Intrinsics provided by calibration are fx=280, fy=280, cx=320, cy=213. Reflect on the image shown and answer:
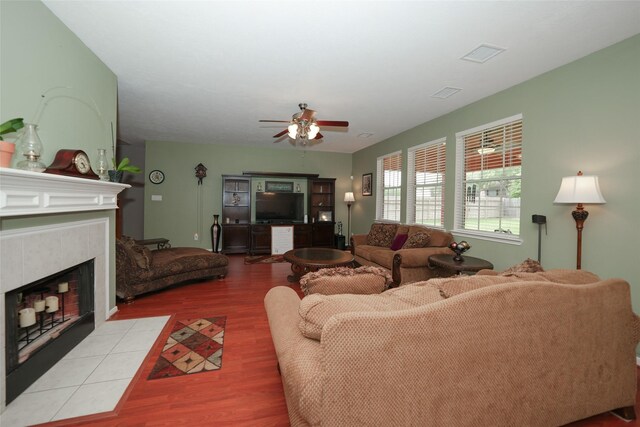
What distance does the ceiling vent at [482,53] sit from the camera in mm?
2592

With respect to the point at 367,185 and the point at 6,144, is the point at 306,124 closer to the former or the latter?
the point at 6,144

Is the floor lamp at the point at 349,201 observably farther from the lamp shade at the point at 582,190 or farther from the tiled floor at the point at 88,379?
the tiled floor at the point at 88,379

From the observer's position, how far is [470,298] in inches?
50.7

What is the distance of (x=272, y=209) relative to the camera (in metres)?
7.33

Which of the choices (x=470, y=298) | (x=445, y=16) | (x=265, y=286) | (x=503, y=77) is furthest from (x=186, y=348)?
(x=503, y=77)

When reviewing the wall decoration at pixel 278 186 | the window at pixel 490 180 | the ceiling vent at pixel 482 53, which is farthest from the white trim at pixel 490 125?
the wall decoration at pixel 278 186

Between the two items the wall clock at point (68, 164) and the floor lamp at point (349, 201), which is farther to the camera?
the floor lamp at point (349, 201)

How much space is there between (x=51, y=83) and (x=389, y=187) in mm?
5553

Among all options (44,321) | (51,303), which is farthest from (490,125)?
(44,321)

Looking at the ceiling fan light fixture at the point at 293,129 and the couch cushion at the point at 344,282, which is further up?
the ceiling fan light fixture at the point at 293,129

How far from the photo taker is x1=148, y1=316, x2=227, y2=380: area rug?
2.21 metres

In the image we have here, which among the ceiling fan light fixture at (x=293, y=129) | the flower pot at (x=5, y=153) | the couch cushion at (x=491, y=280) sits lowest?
the couch cushion at (x=491, y=280)

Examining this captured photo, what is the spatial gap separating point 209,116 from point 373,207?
4.12 meters

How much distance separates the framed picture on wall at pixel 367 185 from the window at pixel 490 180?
9.18 ft
